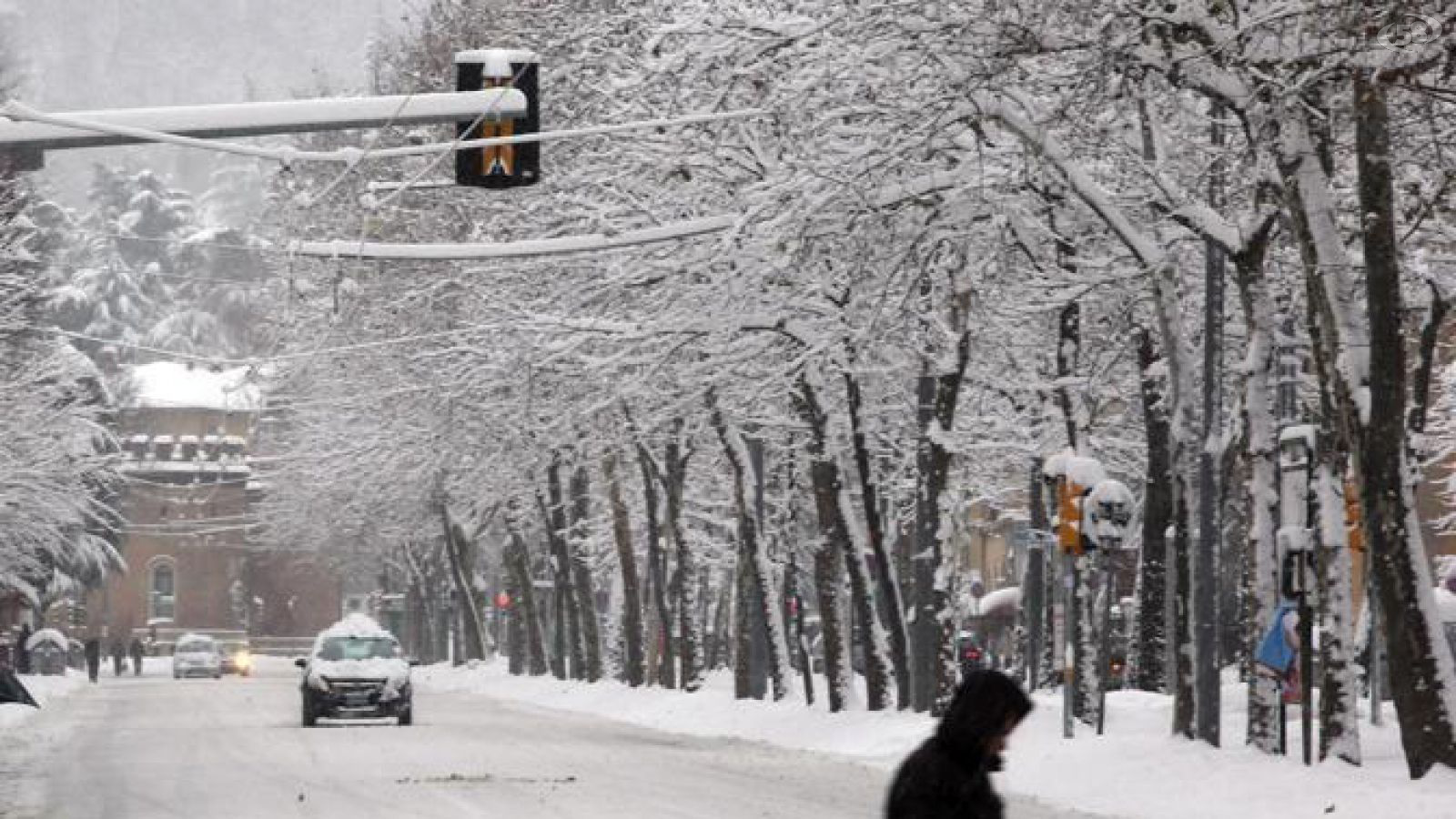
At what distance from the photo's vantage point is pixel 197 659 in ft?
360

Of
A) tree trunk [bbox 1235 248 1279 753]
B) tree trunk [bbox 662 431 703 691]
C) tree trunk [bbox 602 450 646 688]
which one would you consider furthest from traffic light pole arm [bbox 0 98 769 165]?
tree trunk [bbox 602 450 646 688]

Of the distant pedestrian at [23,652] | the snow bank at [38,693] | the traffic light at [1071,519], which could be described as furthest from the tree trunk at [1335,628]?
the distant pedestrian at [23,652]

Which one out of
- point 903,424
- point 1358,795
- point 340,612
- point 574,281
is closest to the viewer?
point 1358,795

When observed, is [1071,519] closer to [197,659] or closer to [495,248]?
[495,248]

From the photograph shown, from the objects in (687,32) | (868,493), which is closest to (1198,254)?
(868,493)

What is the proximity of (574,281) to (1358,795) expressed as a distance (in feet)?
72.6

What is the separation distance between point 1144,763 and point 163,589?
144647 millimetres

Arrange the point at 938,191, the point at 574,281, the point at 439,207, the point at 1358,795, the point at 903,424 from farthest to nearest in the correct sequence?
1. the point at 439,207
2. the point at 903,424
3. the point at 574,281
4. the point at 938,191
5. the point at 1358,795

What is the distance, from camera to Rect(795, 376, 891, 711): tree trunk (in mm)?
43281

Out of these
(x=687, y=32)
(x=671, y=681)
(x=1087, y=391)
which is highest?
(x=687, y=32)

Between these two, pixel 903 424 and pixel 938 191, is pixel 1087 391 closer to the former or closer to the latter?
pixel 938 191

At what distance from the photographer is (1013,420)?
175 feet

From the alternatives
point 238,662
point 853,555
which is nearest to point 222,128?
point 853,555

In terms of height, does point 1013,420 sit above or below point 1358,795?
above
